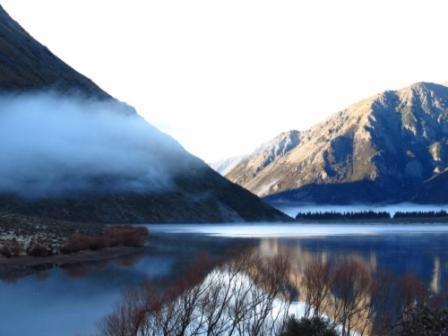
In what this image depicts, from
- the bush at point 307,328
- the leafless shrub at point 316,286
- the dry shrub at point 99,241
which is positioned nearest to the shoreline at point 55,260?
the dry shrub at point 99,241

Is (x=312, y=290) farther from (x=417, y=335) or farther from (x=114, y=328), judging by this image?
(x=417, y=335)

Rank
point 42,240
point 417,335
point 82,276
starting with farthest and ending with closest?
point 42,240 → point 82,276 → point 417,335

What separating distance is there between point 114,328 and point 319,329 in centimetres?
1129

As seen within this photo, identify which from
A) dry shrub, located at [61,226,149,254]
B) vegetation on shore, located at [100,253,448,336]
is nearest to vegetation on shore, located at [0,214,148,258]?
dry shrub, located at [61,226,149,254]

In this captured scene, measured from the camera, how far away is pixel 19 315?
164 feet

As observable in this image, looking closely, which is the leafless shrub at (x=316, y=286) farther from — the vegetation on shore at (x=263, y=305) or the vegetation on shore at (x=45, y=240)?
the vegetation on shore at (x=45, y=240)

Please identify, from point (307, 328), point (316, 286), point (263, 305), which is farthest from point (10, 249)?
point (307, 328)

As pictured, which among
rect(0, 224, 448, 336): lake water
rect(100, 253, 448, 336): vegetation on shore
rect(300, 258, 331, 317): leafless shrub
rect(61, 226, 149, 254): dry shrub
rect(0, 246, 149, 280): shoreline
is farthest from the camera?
rect(61, 226, 149, 254): dry shrub

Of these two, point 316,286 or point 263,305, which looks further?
point 316,286

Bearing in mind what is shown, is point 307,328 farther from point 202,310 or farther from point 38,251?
point 38,251

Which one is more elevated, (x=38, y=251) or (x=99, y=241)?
(x=99, y=241)

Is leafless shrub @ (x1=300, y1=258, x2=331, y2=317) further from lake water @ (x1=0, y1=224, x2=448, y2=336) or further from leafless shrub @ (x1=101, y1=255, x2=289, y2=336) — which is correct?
lake water @ (x1=0, y1=224, x2=448, y2=336)

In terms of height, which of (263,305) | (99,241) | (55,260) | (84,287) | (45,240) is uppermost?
(45,240)

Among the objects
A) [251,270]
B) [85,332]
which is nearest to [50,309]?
[85,332]
